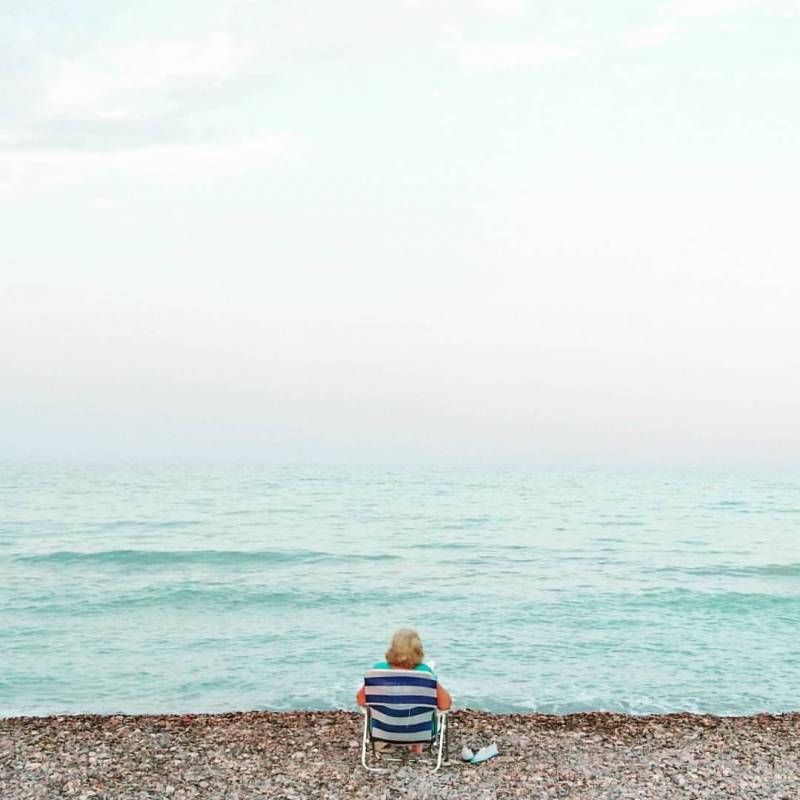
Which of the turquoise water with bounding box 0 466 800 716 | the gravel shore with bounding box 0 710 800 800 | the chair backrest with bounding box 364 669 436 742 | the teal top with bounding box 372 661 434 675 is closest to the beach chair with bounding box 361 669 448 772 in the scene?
the chair backrest with bounding box 364 669 436 742

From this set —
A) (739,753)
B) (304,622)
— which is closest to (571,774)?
(739,753)

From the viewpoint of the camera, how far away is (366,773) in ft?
25.1

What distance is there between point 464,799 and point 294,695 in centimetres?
538

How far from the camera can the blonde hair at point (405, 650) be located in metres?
7.79

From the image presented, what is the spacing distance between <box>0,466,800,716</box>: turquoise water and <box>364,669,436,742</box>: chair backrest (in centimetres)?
378

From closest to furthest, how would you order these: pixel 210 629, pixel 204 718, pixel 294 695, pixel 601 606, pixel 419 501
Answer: pixel 204 718 < pixel 294 695 < pixel 210 629 < pixel 601 606 < pixel 419 501

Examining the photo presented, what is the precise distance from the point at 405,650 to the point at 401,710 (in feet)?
1.76

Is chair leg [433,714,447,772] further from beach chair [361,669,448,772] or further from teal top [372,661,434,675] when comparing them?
teal top [372,661,434,675]

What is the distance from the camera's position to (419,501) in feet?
179

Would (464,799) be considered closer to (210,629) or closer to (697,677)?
(697,677)

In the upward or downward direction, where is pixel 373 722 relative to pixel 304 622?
upward

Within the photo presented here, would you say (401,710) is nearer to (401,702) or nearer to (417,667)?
(401,702)

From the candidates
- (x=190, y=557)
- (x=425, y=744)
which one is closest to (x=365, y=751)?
(x=425, y=744)

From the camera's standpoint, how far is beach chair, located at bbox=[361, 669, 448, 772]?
25.2 feet
